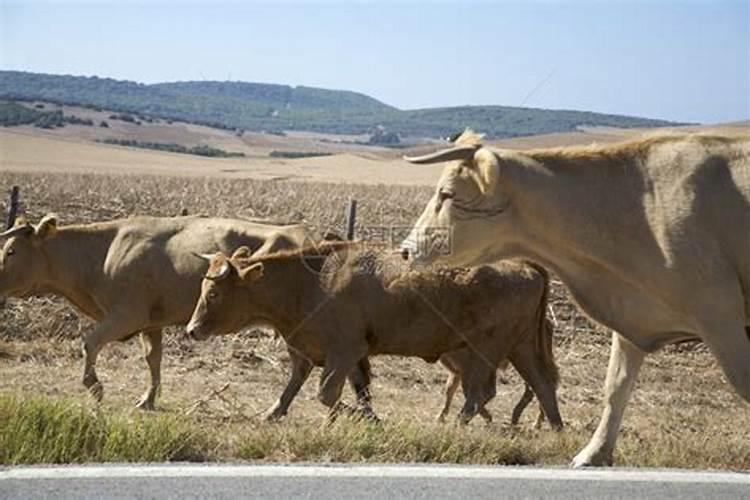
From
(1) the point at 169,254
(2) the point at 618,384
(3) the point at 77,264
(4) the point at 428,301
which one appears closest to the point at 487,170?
(2) the point at 618,384

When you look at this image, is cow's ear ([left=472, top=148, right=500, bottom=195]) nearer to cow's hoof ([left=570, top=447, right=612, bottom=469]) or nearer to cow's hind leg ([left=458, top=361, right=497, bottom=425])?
cow's hoof ([left=570, top=447, right=612, bottom=469])

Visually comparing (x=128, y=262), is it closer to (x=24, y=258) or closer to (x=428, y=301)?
(x=24, y=258)

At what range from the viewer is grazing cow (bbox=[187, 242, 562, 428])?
37.5ft

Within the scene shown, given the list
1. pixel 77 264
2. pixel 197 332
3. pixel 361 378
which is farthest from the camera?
pixel 77 264

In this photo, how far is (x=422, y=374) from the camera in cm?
1457

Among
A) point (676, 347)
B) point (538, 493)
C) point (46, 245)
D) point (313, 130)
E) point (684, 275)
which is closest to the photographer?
point (538, 493)

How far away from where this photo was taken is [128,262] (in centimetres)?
1351

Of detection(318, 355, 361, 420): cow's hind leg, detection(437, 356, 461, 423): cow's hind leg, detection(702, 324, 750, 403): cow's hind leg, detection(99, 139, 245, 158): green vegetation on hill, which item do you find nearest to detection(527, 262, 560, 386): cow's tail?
detection(437, 356, 461, 423): cow's hind leg

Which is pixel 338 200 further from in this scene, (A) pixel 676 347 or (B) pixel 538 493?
(B) pixel 538 493

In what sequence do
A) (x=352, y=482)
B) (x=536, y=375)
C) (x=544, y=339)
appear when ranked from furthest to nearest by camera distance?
(x=544, y=339)
(x=536, y=375)
(x=352, y=482)

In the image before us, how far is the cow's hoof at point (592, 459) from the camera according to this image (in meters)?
7.32

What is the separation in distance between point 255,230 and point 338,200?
31432 mm

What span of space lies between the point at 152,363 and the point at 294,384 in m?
2.07

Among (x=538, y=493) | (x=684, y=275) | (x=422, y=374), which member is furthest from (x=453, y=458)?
(x=422, y=374)
